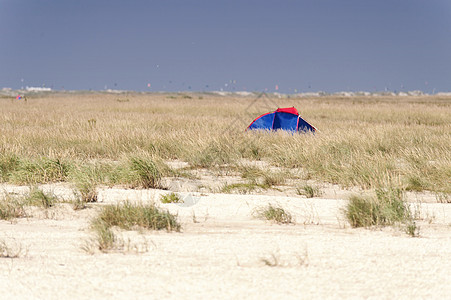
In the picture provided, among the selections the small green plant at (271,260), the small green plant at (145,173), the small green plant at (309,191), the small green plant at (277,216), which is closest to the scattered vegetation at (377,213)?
the small green plant at (277,216)

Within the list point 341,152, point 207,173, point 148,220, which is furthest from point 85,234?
point 341,152

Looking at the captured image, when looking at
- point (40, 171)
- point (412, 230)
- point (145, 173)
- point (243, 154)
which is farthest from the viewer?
point (243, 154)

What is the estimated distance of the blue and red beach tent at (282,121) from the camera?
604 inches

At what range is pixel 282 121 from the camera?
1559 cm

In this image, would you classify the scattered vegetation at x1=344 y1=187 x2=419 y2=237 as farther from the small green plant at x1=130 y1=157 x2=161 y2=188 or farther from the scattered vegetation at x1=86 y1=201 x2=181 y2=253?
the small green plant at x1=130 y1=157 x2=161 y2=188

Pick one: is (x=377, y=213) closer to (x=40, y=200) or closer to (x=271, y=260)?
(x=271, y=260)

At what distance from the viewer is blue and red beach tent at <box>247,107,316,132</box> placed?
604 inches

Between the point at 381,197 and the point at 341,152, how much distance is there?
4394 mm

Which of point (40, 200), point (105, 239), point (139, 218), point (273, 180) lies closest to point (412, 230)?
point (139, 218)

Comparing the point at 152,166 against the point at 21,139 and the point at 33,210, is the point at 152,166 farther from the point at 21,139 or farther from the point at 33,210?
the point at 21,139

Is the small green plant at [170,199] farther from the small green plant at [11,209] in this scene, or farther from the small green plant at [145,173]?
the small green plant at [11,209]

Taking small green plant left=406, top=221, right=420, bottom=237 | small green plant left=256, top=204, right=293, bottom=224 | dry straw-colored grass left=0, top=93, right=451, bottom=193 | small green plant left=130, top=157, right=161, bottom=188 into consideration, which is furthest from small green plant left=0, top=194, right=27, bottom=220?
small green plant left=406, top=221, right=420, bottom=237

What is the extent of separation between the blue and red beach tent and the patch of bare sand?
377 inches

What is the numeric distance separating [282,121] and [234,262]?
11649 mm
